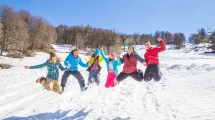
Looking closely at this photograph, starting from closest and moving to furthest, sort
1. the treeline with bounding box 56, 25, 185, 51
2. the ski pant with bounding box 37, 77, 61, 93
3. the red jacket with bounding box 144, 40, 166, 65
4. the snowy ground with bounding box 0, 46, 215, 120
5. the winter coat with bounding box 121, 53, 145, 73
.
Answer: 1. the snowy ground with bounding box 0, 46, 215, 120
2. the ski pant with bounding box 37, 77, 61, 93
3. the red jacket with bounding box 144, 40, 166, 65
4. the winter coat with bounding box 121, 53, 145, 73
5. the treeline with bounding box 56, 25, 185, 51

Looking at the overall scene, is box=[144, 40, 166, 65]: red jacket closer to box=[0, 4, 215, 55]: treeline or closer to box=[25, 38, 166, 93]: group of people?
box=[25, 38, 166, 93]: group of people

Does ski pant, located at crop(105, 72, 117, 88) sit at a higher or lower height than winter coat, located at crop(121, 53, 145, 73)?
lower

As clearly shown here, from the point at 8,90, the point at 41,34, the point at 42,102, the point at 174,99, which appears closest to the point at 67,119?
the point at 42,102

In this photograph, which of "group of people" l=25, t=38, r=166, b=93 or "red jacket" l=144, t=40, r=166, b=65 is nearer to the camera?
"group of people" l=25, t=38, r=166, b=93

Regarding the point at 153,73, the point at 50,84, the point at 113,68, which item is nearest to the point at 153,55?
the point at 153,73

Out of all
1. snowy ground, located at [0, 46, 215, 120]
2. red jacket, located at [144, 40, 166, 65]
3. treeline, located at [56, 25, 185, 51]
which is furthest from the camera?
treeline, located at [56, 25, 185, 51]

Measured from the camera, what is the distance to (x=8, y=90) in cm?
1426

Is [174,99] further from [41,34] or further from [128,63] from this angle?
[41,34]

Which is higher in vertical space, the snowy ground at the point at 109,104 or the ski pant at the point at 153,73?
the ski pant at the point at 153,73

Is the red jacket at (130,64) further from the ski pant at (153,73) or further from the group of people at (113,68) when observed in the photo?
the ski pant at (153,73)

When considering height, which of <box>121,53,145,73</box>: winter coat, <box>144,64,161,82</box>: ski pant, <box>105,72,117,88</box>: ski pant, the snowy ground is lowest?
the snowy ground

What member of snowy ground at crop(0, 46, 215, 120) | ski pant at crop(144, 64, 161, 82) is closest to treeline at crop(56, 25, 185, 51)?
snowy ground at crop(0, 46, 215, 120)

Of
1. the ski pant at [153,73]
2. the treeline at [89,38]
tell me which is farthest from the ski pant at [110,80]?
the treeline at [89,38]

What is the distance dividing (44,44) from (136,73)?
5874cm
